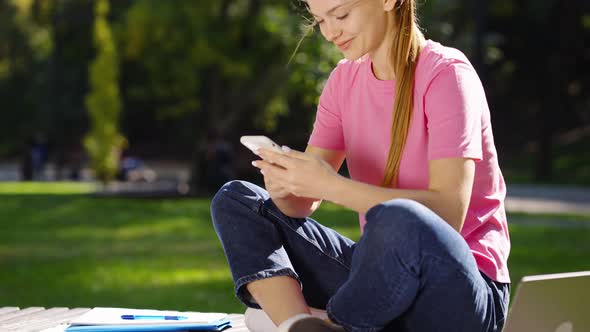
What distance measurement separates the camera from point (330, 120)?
11.5ft

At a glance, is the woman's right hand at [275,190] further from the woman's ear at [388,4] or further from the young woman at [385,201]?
the woman's ear at [388,4]

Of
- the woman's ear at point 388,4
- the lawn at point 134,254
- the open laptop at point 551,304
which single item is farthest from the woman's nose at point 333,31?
the lawn at point 134,254

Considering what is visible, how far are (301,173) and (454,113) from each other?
459 millimetres

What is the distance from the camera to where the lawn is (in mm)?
8469

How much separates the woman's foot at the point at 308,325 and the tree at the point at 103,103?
21.0 m

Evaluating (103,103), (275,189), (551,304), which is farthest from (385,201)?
(103,103)

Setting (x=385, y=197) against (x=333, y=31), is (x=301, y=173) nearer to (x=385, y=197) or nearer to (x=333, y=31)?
(x=385, y=197)

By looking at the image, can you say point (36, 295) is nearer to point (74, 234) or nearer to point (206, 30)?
point (74, 234)

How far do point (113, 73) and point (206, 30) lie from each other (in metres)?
2.57

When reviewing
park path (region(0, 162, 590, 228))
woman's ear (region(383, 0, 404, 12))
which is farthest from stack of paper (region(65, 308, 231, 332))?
park path (region(0, 162, 590, 228))

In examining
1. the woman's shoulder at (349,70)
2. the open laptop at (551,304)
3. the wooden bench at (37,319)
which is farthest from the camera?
the wooden bench at (37,319)

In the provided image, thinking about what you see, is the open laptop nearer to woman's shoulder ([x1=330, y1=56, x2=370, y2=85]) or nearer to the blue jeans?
the blue jeans

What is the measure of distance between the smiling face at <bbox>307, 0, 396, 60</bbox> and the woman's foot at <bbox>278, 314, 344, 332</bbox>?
→ 80 centimetres

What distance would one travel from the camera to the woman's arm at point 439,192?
2.94 meters
